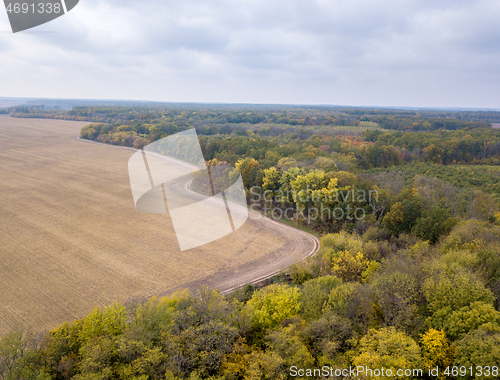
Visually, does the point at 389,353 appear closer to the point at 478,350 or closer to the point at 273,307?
the point at 478,350

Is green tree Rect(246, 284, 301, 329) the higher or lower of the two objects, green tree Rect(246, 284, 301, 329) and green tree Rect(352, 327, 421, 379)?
the lower

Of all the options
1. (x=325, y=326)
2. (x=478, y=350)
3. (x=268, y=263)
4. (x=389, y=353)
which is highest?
(x=478, y=350)

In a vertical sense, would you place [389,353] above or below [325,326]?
above

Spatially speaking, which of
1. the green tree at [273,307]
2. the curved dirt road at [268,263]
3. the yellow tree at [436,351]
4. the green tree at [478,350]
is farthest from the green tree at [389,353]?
the curved dirt road at [268,263]

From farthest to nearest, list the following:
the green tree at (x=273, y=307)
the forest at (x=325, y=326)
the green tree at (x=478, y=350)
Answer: the green tree at (x=273, y=307) < the forest at (x=325, y=326) < the green tree at (x=478, y=350)

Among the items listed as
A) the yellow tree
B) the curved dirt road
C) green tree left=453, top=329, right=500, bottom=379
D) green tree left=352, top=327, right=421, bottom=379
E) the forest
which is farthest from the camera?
the curved dirt road

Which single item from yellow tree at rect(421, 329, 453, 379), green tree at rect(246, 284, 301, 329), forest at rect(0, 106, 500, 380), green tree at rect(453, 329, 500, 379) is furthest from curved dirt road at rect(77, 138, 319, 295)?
green tree at rect(453, 329, 500, 379)

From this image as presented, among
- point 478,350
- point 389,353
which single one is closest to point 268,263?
point 389,353

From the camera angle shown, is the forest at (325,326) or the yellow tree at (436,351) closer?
the forest at (325,326)

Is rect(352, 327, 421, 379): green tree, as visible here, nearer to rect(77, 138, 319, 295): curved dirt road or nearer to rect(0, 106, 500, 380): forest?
rect(0, 106, 500, 380): forest

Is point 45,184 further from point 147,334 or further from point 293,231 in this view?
point 147,334

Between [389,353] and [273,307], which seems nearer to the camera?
[389,353]

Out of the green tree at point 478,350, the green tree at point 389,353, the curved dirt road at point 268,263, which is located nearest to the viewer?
the green tree at point 478,350

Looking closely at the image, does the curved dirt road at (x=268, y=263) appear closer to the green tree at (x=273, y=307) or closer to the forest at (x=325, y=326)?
the forest at (x=325, y=326)
